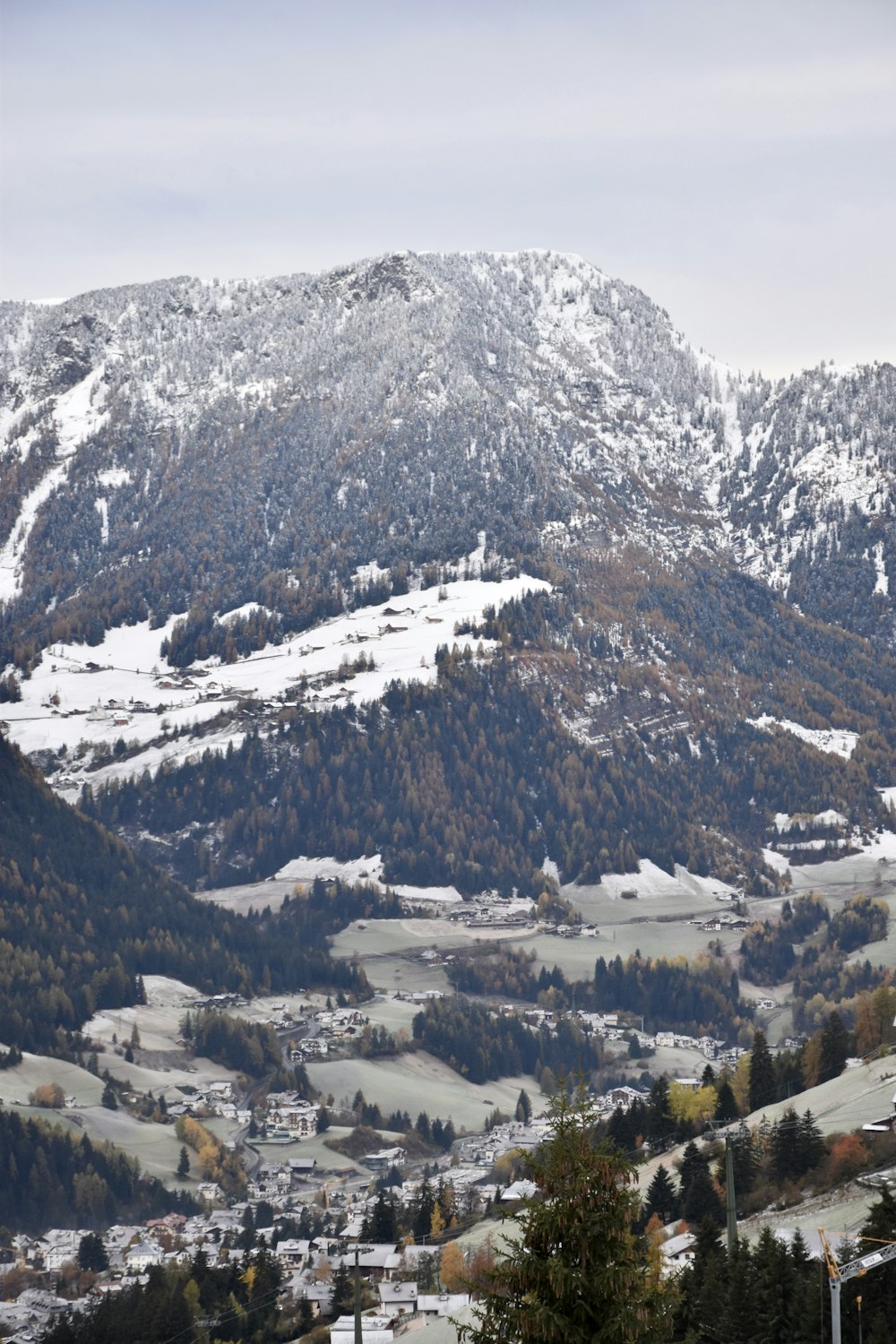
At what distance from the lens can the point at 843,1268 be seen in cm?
6334

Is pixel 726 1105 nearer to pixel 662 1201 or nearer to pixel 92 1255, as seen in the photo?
pixel 662 1201

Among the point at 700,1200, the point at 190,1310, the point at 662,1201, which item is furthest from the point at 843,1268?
the point at 190,1310

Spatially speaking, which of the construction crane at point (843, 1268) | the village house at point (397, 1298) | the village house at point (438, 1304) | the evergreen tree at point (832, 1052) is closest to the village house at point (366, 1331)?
the village house at point (397, 1298)

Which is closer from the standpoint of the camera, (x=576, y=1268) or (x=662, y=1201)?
(x=576, y=1268)

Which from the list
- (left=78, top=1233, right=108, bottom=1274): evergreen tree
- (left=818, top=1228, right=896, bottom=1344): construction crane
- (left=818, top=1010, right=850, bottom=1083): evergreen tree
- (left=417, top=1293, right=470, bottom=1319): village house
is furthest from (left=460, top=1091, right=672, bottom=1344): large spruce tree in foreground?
(left=78, top=1233, right=108, bottom=1274): evergreen tree

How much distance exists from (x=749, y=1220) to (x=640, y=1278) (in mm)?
77272

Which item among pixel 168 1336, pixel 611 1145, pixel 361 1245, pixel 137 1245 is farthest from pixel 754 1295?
pixel 137 1245

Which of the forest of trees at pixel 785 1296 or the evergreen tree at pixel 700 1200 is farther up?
the forest of trees at pixel 785 1296

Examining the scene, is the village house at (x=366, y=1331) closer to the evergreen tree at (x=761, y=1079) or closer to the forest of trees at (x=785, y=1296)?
the forest of trees at (x=785, y=1296)

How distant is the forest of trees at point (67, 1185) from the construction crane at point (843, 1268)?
11895 centimetres

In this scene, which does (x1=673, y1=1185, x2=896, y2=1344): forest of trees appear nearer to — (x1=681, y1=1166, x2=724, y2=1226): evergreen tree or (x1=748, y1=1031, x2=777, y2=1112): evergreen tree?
(x1=681, y1=1166, x2=724, y2=1226): evergreen tree

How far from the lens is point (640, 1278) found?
32844 mm

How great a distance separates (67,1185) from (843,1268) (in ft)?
428

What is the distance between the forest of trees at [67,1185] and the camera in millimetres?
175375
